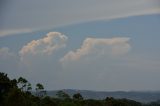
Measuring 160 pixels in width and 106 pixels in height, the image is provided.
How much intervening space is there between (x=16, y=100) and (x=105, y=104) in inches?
1175

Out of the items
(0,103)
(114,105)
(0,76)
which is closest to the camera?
(0,103)

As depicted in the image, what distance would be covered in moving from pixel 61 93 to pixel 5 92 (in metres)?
9.00

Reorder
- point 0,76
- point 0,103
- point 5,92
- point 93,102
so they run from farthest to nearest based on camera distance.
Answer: point 93,102
point 0,76
point 5,92
point 0,103

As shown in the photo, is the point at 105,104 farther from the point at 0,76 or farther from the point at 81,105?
the point at 0,76

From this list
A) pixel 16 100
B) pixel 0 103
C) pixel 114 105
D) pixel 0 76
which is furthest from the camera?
pixel 114 105

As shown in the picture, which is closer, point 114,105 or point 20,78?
point 20,78

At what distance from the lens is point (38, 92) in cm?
8075

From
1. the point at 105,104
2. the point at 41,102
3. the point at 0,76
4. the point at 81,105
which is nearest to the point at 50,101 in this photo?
the point at 41,102

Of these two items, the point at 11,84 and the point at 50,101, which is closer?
the point at 50,101

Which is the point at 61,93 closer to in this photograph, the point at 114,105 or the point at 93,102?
the point at 93,102

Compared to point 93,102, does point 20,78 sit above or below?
above

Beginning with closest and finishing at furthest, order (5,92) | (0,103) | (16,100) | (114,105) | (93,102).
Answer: (16,100)
(0,103)
(5,92)
(93,102)
(114,105)

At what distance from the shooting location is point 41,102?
6031 cm

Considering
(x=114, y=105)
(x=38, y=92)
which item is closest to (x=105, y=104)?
(x=114, y=105)
